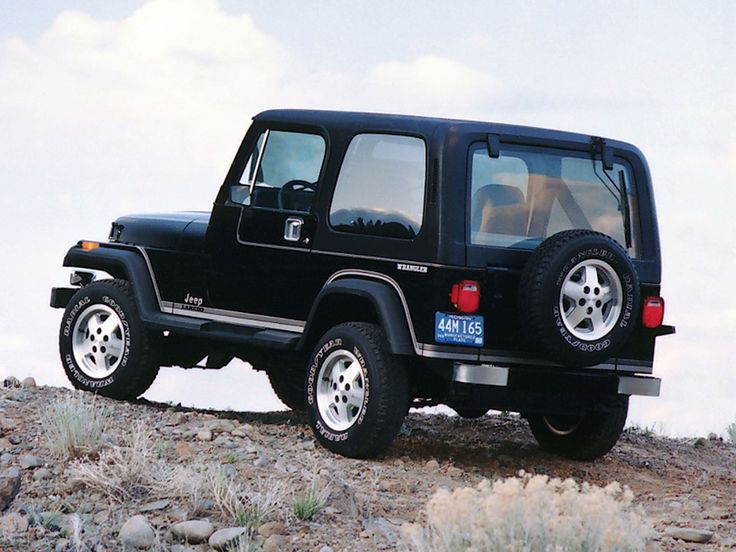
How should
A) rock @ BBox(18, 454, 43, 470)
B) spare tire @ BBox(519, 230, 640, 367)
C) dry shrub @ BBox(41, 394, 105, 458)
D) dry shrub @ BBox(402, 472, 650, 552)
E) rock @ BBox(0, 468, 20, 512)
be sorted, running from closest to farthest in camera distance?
dry shrub @ BBox(402, 472, 650, 552) < rock @ BBox(0, 468, 20, 512) < rock @ BBox(18, 454, 43, 470) < dry shrub @ BBox(41, 394, 105, 458) < spare tire @ BBox(519, 230, 640, 367)

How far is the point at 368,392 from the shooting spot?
970 cm

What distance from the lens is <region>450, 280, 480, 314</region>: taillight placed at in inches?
368

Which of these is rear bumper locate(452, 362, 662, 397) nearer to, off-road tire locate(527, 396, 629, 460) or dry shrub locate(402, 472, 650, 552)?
off-road tire locate(527, 396, 629, 460)

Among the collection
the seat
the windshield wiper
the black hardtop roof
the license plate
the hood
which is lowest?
the license plate

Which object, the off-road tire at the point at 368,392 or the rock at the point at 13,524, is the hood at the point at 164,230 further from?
the rock at the point at 13,524

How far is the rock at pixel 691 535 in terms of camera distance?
26.8 ft

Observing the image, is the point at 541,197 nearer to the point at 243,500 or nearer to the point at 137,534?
the point at 243,500

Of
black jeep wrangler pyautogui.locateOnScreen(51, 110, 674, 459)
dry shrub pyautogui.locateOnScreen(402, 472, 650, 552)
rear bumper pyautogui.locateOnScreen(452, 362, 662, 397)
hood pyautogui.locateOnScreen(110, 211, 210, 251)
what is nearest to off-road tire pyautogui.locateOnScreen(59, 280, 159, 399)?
black jeep wrangler pyautogui.locateOnScreen(51, 110, 674, 459)

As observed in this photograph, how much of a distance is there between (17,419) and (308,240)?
102 inches

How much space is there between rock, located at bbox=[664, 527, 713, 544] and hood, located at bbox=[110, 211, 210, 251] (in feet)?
15.7

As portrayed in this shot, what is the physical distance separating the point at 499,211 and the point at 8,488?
149 inches

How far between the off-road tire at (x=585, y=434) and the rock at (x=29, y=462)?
435 centimetres

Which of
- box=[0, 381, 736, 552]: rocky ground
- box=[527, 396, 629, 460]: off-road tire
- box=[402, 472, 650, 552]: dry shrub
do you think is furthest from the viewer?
box=[527, 396, 629, 460]: off-road tire

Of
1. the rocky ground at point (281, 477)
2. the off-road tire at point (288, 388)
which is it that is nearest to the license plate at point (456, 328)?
the rocky ground at point (281, 477)
